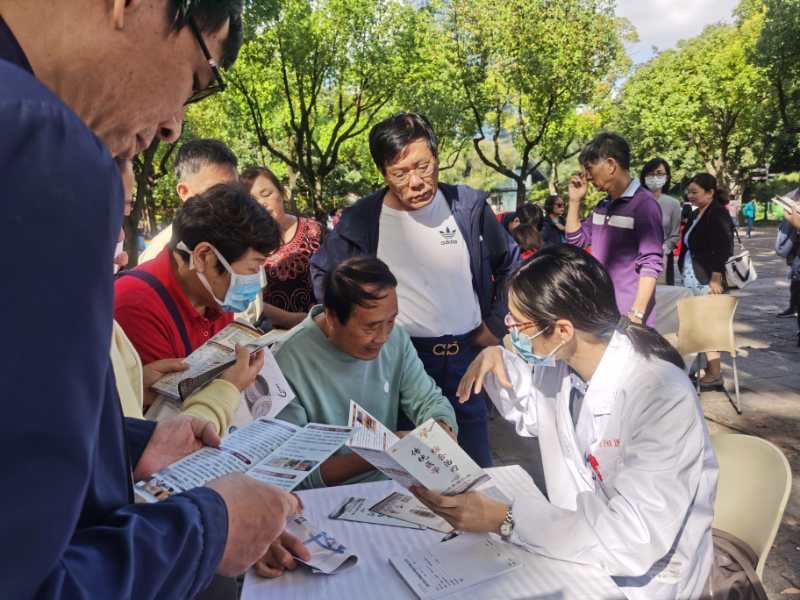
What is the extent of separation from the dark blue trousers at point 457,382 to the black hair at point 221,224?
105cm

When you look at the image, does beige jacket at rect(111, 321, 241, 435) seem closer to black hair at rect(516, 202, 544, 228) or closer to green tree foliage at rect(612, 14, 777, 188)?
black hair at rect(516, 202, 544, 228)

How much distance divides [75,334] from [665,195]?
286 inches

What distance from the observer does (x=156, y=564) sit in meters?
0.63

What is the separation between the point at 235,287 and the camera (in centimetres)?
229

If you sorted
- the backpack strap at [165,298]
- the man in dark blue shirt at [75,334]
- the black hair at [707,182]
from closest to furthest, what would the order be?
1. the man in dark blue shirt at [75,334]
2. the backpack strap at [165,298]
3. the black hair at [707,182]

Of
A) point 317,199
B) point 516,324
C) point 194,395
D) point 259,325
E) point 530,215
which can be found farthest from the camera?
point 317,199

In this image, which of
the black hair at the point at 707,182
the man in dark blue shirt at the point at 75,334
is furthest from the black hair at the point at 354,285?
the black hair at the point at 707,182

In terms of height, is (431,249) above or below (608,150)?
below

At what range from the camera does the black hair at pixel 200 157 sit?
3.23 metres

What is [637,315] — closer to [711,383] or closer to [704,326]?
[704,326]

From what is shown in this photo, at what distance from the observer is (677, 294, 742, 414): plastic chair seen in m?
4.62

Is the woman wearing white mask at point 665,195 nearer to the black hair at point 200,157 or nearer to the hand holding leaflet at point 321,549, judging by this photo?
the black hair at point 200,157

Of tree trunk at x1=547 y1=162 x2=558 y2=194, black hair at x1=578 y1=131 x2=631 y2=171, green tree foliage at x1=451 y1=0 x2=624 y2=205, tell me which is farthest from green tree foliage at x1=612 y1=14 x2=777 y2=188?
black hair at x1=578 y1=131 x2=631 y2=171

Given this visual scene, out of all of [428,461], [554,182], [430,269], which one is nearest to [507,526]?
[428,461]
